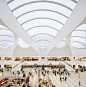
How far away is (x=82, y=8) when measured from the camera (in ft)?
22.2

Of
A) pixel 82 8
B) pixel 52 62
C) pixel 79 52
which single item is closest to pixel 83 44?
pixel 79 52

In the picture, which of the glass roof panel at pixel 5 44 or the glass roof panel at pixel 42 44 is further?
the glass roof panel at pixel 42 44

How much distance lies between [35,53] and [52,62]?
8717mm

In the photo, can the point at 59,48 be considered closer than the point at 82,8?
No

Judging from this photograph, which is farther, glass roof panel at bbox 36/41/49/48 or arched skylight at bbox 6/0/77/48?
glass roof panel at bbox 36/41/49/48

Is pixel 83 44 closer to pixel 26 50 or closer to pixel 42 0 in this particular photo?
pixel 26 50

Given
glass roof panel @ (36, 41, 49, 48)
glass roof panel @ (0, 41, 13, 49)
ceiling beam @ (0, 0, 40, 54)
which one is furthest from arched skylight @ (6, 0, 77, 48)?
glass roof panel @ (0, 41, 13, 49)

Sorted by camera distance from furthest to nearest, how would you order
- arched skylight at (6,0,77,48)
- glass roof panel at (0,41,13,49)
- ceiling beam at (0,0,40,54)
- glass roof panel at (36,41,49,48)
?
glass roof panel at (36,41,49,48)
glass roof panel at (0,41,13,49)
arched skylight at (6,0,77,48)
ceiling beam at (0,0,40,54)

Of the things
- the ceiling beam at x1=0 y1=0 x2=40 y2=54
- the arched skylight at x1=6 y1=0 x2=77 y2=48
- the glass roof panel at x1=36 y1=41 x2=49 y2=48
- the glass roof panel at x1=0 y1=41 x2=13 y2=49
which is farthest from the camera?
the glass roof panel at x1=36 y1=41 x2=49 y2=48

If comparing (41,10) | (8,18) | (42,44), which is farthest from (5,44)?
(8,18)

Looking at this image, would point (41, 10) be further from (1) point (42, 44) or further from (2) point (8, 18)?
(1) point (42, 44)

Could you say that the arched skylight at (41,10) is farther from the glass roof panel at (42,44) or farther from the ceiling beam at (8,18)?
the glass roof panel at (42,44)

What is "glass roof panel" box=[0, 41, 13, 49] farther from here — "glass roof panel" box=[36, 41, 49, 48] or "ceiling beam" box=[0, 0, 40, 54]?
"ceiling beam" box=[0, 0, 40, 54]

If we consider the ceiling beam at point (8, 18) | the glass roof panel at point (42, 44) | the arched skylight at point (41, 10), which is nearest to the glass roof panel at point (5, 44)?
the glass roof panel at point (42, 44)
